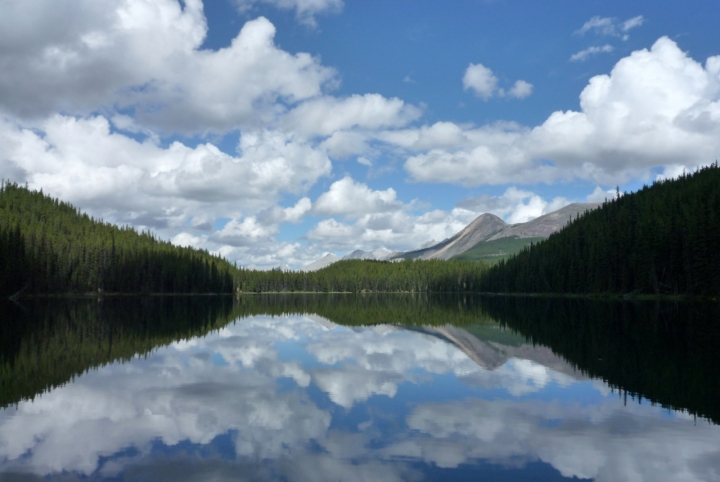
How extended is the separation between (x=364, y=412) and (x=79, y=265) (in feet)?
535

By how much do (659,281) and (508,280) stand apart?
82.0 meters

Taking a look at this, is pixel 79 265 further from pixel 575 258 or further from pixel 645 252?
pixel 645 252

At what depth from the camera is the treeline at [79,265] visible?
118875 mm

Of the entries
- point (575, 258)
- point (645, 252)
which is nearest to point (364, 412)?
point (645, 252)

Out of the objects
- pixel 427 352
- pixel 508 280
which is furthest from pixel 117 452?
pixel 508 280

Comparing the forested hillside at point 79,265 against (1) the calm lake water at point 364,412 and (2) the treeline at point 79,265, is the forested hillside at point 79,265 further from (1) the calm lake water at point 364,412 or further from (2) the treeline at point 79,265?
(1) the calm lake water at point 364,412

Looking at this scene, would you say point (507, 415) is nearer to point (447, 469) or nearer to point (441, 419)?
point (441, 419)

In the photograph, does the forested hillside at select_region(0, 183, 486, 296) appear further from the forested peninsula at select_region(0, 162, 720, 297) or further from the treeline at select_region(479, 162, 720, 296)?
the treeline at select_region(479, 162, 720, 296)

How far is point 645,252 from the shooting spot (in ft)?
309

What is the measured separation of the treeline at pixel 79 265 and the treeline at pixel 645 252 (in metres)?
120

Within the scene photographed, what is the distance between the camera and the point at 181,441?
13.5 meters

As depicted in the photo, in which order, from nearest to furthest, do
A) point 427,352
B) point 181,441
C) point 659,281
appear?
point 181,441
point 427,352
point 659,281

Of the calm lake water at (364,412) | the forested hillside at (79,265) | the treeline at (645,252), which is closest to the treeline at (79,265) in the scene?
the forested hillside at (79,265)

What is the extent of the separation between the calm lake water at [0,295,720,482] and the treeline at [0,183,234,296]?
105 meters
